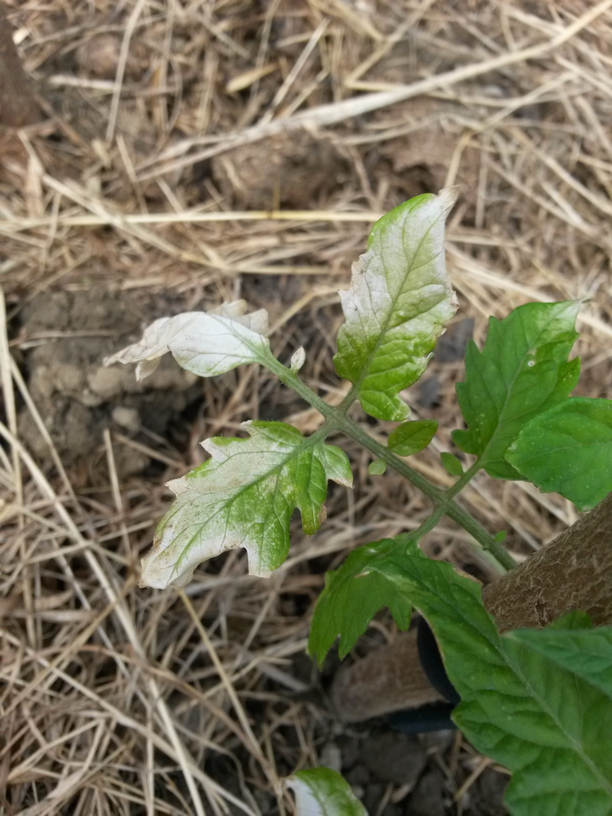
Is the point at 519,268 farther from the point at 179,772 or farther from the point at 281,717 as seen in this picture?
the point at 179,772

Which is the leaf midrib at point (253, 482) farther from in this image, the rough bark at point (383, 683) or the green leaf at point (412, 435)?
the rough bark at point (383, 683)

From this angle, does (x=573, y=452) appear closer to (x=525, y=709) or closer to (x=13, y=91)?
(x=525, y=709)

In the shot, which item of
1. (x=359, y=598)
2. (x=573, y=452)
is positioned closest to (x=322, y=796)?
(x=359, y=598)

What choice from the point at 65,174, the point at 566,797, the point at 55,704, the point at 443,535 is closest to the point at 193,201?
the point at 65,174

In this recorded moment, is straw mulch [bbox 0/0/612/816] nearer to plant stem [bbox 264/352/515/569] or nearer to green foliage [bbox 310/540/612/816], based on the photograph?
plant stem [bbox 264/352/515/569]

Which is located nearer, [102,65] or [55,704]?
[55,704]

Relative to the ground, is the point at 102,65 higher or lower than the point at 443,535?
higher
